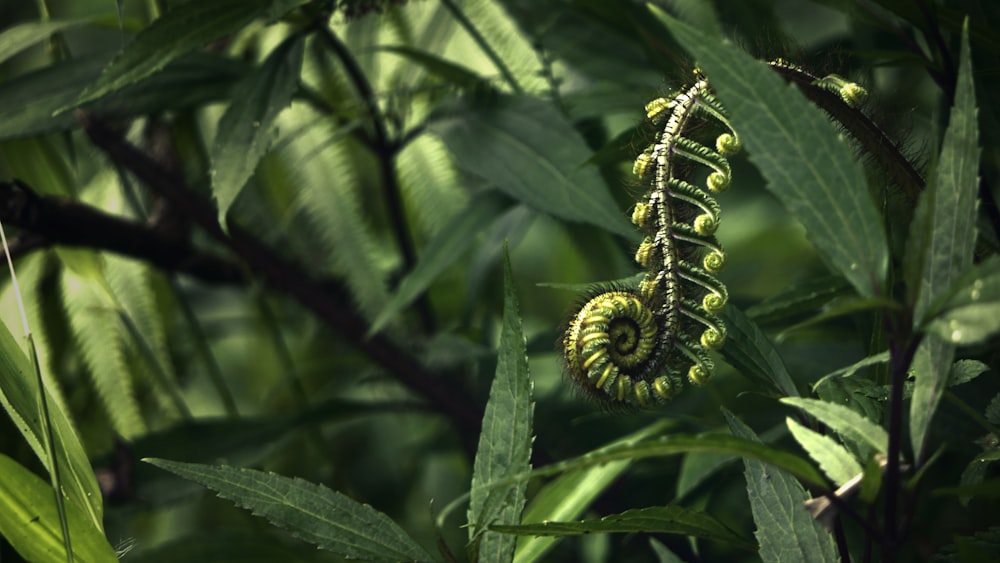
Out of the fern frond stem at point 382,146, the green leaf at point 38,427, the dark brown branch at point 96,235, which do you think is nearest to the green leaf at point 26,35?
the dark brown branch at point 96,235

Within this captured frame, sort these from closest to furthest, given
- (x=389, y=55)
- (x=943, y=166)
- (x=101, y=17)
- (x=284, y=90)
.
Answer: (x=943, y=166) → (x=284, y=90) → (x=101, y=17) → (x=389, y=55)

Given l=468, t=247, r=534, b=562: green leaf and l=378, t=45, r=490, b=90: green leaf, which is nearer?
l=468, t=247, r=534, b=562: green leaf

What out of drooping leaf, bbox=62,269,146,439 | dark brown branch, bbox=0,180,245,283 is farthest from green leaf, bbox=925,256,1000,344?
drooping leaf, bbox=62,269,146,439

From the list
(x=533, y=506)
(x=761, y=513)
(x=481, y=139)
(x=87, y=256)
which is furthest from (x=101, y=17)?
(x=761, y=513)

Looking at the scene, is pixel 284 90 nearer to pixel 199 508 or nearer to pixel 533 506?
pixel 533 506

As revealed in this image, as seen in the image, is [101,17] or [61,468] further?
[101,17]

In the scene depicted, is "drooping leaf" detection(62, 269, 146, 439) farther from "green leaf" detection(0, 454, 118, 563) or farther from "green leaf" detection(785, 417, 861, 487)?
"green leaf" detection(785, 417, 861, 487)

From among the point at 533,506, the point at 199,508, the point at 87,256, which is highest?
the point at 87,256

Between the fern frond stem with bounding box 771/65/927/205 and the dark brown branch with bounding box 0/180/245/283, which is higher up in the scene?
the fern frond stem with bounding box 771/65/927/205
